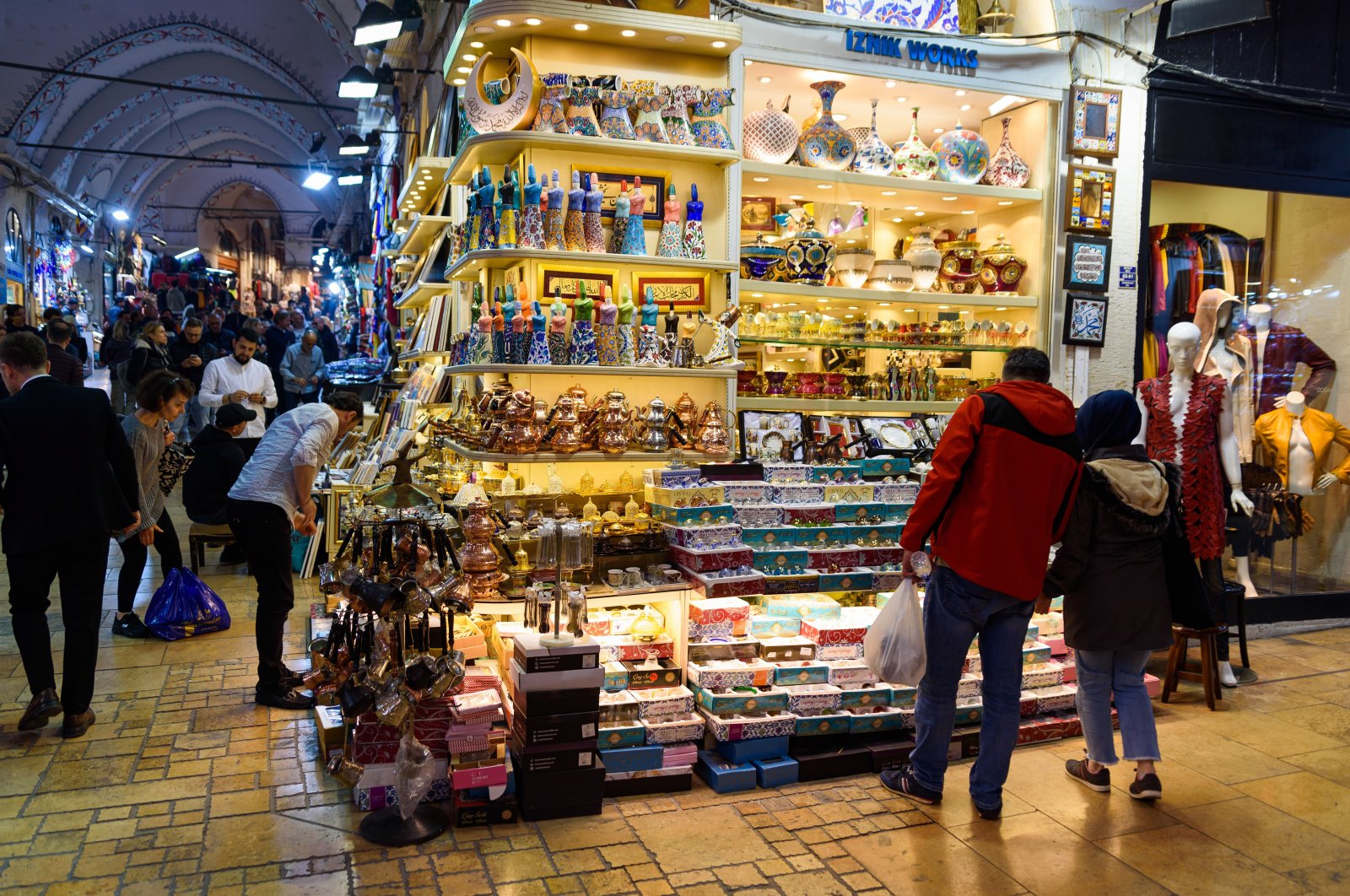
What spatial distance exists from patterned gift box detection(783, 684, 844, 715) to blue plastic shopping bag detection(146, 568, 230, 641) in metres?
3.69

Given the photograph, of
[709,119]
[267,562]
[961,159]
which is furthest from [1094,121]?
[267,562]

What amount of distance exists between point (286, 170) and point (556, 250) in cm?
2705

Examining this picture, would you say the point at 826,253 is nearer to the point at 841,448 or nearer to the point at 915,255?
the point at 915,255

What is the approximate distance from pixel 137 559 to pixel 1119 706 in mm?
5198

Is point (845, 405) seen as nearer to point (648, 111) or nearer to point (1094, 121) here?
point (648, 111)

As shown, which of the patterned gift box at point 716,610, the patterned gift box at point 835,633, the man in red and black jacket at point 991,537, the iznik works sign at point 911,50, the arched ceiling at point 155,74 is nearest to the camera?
the man in red and black jacket at point 991,537

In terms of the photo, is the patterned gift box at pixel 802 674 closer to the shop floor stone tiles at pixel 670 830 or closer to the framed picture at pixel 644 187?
the shop floor stone tiles at pixel 670 830

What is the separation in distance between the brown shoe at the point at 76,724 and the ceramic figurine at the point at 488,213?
8.95ft

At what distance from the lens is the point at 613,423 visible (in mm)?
4496

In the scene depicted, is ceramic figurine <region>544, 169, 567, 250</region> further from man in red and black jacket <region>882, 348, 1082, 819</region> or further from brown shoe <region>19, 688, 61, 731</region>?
brown shoe <region>19, 688, 61, 731</region>

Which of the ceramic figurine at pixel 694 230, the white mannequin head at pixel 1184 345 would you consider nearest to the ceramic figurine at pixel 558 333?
the ceramic figurine at pixel 694 230

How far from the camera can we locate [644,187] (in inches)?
192

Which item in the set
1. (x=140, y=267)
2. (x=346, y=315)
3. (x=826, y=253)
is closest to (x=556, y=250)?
(x=826, y=253)

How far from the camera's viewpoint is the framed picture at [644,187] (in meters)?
4.77
